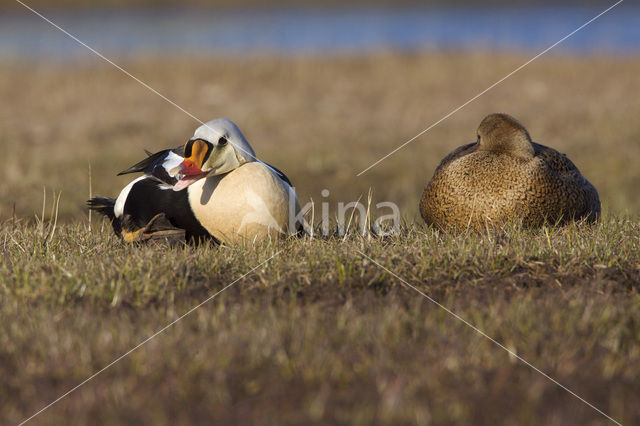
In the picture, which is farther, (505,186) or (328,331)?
(505,186)

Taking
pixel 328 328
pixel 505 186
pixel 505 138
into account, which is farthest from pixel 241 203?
pixel 505 138

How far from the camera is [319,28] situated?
112 ft

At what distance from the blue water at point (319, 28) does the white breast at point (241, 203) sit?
12794 mm

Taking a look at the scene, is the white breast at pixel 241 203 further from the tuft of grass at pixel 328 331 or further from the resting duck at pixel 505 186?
the resting duck at pixel 505 186

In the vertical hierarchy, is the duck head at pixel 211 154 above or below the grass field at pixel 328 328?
above

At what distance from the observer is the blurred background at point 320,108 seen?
355 inches

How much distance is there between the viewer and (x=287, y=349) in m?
2.91

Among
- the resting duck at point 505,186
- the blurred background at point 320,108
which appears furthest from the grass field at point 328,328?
the blurred background at point 320,108

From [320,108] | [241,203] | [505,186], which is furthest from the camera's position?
[320,108]

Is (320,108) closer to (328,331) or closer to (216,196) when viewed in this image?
(216,196)

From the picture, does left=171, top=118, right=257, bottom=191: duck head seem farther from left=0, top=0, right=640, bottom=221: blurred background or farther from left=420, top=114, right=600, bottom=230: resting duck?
left=0, top=0, right=640, bottom=221: blurred background

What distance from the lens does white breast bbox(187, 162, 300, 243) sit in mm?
4055

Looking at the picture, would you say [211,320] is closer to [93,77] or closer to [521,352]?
[521,352]

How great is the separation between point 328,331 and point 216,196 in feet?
4.36
